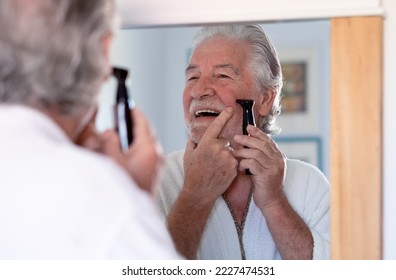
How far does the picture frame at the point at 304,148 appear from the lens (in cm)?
104

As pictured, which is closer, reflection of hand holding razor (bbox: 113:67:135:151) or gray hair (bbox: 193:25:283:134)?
reflection of hand holding razor (bbox: 113:67:135:151)

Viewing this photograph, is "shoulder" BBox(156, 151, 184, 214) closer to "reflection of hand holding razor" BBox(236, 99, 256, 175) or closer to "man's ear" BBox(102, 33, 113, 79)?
"reflection of hand holding razor" BBox(236, 99, 256, 175)

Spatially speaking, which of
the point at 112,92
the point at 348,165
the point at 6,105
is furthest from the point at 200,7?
the point at 6,105

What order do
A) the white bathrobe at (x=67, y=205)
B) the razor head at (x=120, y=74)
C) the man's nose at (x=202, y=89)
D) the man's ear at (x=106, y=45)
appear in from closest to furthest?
1. the white bathrobe at (x=67, y=205)
2. the man's ear at (x=106, y=45)
3. the razor head at (x=120, y=74)
4. the man's nose at (x=202, y=89)

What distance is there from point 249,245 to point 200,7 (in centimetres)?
37

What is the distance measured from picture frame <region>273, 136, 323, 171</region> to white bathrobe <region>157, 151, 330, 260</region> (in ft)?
0.04

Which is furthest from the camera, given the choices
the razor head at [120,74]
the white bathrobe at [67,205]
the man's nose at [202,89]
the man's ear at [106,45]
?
the man's nose at [202,89]

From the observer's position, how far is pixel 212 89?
109cm

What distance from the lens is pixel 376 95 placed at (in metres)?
1.01

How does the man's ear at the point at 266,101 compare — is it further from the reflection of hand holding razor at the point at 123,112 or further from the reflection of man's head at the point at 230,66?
the reflection of hand holding razor at the point at 123,112

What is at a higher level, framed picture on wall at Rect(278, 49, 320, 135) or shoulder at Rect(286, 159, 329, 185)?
framed picture on wall at Rect(278, 49, 320, 135)

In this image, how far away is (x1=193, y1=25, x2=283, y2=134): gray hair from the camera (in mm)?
1067

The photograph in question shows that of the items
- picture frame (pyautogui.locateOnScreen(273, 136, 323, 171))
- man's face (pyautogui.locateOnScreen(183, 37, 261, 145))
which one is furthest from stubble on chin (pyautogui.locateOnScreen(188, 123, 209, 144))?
picture frame (pyautogui.locateOnScreen(273, 136, 323, 171))
